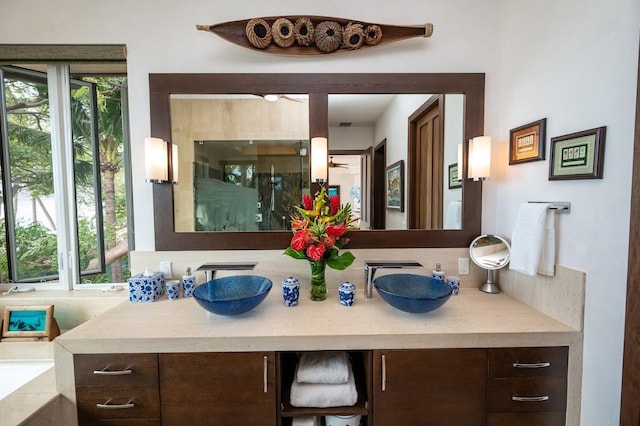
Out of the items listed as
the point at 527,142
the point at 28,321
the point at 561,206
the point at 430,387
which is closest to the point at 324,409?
the point at 430,387

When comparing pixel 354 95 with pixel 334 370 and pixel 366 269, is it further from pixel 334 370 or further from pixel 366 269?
pixel 334 370

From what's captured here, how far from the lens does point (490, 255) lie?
162 cm

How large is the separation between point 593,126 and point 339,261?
1226 millimetres

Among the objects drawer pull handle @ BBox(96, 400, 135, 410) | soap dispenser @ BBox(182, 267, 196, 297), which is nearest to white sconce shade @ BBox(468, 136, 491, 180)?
soap dispenser @ BBox(182, 267, 196, 297)

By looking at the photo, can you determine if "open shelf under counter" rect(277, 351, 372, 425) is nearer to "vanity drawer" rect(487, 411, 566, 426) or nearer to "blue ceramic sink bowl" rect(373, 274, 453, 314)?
"blue ceramic sink bowl" rect(373, 274, 453, 314)

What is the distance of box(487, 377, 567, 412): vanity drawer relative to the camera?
3.78 feet

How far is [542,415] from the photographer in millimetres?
1164

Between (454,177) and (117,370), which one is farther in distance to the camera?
(454,177)

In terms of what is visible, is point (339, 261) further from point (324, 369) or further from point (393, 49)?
point (393, 49)

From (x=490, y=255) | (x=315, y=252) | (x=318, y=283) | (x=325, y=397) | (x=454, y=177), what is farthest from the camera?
(x=454, y=177)

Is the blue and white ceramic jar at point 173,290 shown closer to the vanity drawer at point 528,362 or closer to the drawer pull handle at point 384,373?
the drawer pull handle at point 384,373

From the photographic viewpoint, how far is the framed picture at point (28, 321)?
1.62 m

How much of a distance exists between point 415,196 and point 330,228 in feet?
2.34

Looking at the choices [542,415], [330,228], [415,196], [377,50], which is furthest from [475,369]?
[377,50]
